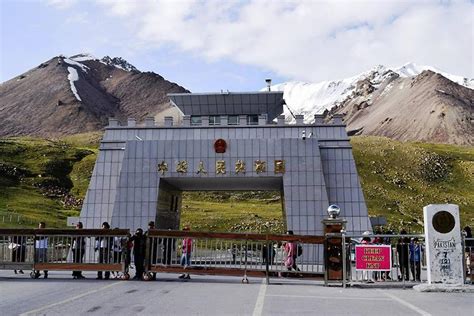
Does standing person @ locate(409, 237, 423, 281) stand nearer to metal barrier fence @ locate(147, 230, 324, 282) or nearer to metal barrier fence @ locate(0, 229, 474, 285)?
metal barrier fence @ locate(0, 229, 474, 285)

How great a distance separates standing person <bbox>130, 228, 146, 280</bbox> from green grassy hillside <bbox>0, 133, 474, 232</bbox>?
32282mm

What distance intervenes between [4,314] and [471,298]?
428 inches

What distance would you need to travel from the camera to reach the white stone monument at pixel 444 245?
16812mm

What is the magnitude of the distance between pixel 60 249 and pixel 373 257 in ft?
33.4

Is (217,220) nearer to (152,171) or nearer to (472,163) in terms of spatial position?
(152,171)

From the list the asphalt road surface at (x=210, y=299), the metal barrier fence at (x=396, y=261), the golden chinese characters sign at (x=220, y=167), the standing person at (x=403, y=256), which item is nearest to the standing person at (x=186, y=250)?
the asphalt road surface at (x=210, y=299)

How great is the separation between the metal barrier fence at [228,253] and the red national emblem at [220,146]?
39.0 ft

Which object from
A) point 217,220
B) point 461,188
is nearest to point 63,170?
point 217,220

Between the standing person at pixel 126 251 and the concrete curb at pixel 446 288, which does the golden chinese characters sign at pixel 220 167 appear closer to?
the standing person at pixel 126 251

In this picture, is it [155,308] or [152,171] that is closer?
[155,308]

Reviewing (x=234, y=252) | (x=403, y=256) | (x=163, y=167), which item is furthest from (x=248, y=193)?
(x=234, y=252)

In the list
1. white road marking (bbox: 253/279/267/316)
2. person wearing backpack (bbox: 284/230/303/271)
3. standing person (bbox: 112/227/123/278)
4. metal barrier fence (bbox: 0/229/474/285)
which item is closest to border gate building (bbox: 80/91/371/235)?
person wearing backpack (bbox: 284/230/303/271)

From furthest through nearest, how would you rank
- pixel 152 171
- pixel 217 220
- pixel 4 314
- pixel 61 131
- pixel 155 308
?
pixel 61 131 < pixel 217 220 < pixel 152 171 < pixel 155 308 < pixel 4 314

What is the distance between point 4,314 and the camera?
1055cm
